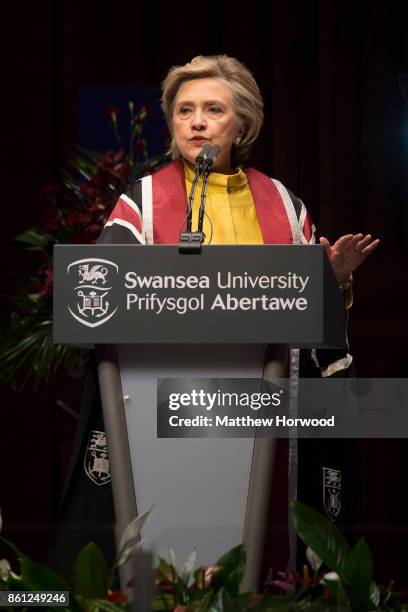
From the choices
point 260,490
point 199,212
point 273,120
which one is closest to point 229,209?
point 199,212

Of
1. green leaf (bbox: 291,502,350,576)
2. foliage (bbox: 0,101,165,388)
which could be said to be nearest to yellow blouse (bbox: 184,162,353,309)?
green leaf (bbox: 291,502,350,576)

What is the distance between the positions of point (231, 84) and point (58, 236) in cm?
101

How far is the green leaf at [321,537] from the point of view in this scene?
2221mm

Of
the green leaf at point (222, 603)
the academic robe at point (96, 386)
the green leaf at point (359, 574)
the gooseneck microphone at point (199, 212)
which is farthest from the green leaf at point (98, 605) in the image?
the gooseneck microphone at point (199, 212)

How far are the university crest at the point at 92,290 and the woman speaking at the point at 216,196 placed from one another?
1.31 feet

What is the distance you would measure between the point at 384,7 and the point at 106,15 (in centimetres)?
95

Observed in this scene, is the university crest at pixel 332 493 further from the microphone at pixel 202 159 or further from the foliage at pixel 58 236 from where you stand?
the foliage at pixel 58 236

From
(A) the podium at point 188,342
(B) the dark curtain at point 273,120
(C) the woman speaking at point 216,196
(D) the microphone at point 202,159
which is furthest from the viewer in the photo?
(B) the dark curtain at point 273,120

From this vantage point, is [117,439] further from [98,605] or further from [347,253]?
[347,253]

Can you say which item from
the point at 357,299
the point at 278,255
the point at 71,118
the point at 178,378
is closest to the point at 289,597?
the point at 178,378

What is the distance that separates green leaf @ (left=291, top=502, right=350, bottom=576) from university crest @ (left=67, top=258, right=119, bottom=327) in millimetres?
500

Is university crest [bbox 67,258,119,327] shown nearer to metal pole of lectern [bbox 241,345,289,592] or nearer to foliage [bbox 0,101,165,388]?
metal pole of lectern [bbox 241,345,289,592]

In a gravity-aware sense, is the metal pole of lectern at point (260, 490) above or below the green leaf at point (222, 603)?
above

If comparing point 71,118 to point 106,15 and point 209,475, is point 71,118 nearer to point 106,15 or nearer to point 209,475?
point 106,15
